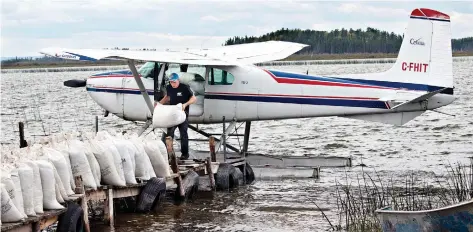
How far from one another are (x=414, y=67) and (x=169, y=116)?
4.56 meters

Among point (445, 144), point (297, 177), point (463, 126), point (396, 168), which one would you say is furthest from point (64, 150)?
point (463, 126)

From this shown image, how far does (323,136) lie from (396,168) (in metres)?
8.86

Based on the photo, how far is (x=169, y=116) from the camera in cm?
1505

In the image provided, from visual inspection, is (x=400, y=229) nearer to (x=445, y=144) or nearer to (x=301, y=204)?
(x=301, y=204)

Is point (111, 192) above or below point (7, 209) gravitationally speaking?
below

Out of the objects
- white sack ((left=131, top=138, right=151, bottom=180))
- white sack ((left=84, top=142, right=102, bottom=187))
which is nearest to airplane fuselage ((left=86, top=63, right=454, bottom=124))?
white sack ((left=131, top=138, right=151, bottom=180))

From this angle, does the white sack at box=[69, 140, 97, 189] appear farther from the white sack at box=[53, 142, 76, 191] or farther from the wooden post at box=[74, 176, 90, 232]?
the wooden post at box=[74, 176, 90, 232]

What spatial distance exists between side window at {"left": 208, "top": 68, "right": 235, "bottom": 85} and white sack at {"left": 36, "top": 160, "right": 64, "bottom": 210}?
22.8 feet

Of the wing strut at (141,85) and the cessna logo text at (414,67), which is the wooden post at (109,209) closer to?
the wing strut at (141,85)

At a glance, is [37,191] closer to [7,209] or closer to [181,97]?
[7,209]

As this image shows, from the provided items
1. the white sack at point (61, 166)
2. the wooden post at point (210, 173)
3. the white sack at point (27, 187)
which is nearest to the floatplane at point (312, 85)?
the wooden post at point (210, 173)

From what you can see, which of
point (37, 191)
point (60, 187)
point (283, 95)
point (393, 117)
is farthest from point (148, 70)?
point (37, 191)

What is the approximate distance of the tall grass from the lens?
36.3 feet

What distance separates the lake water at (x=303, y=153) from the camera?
12.2 meters
